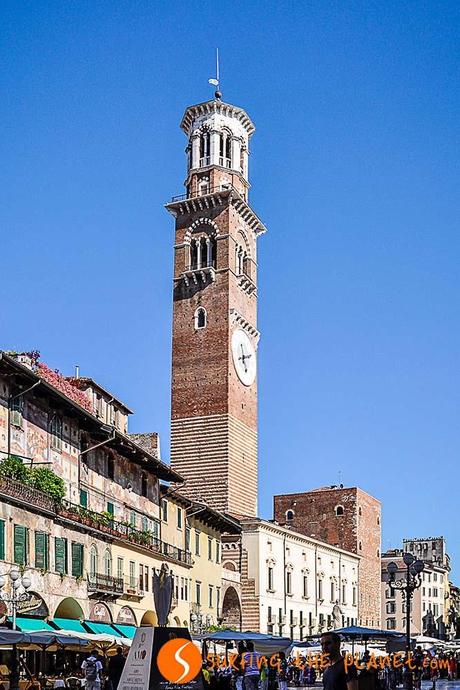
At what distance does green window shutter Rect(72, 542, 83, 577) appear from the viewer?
31.9 meters

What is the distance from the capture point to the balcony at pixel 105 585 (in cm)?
3300

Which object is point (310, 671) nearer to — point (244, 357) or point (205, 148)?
point (244, 357)

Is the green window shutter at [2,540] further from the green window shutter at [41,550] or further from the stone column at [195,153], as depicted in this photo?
the stone column at [195,153]

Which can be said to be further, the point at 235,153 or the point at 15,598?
the point at 235,153

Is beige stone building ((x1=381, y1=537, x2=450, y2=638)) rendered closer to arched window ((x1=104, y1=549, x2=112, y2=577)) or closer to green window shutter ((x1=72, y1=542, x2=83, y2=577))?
arched window ((x1=104, y1=549, x2=112, y2=577))

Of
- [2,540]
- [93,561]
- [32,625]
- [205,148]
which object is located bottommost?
[32,625]

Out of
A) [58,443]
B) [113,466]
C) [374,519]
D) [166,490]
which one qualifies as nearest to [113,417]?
[166,490]

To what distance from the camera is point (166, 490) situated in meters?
45.3

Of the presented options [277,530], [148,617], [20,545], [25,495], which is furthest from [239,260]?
[20,545]

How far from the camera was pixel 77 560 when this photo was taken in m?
32.2

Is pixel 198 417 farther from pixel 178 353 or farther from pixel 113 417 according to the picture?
pixel 113 417

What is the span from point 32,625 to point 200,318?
4240 cm

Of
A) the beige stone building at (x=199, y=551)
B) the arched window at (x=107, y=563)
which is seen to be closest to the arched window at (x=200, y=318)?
the beige stone building at (x=199, y=551)

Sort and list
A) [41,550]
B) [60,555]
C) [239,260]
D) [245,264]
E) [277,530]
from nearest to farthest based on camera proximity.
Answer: [41,550], [60,555], [277,530], [239,260], [245,264]
